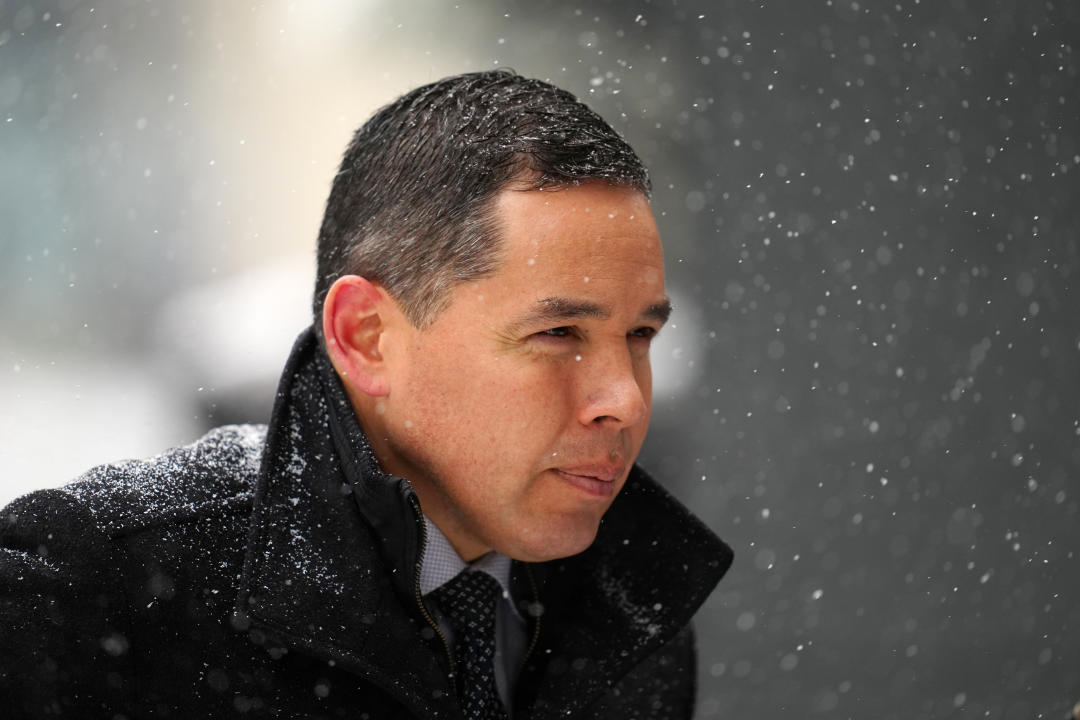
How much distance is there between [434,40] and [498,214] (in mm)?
4405

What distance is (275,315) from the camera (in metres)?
5.52

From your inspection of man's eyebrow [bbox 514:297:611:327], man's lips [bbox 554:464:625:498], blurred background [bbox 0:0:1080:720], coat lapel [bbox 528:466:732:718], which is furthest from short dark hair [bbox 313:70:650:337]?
blurred background [bbox 0:0:1080:720]

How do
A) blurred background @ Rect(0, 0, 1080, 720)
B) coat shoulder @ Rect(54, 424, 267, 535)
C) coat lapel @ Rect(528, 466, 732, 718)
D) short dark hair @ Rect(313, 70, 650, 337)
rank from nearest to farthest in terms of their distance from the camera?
coat shoulder @ Rect(54, 424, 267, 535) < short dark hair @ Rect(313, 70, 650, 337) < coat lapel @ Rect(528, 466, 732, 718) < blurred background @ Rect(0, 0, 1080, 720)

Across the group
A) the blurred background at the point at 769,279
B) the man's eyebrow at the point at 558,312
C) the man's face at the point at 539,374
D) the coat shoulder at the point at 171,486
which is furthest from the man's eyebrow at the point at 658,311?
the blurred background at the point at 769,279

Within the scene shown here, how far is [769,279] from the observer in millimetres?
6406

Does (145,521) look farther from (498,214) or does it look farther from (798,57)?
(798,57)

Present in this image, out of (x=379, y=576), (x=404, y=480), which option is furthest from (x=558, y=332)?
(x=379, y=576)

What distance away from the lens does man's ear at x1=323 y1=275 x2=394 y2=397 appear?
6.97 ft

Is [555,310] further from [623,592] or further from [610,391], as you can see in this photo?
[623,592]

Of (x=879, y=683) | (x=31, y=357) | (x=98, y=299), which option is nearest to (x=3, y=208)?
(x=31, y=357)

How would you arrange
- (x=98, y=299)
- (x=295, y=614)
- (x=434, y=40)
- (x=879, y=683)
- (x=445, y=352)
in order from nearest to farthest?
1. (x=295, y=614)
2. (x=445, y=352)
3. (x=879, y=683)
4. (x=434, y=40)
5. (x=98, y=299)

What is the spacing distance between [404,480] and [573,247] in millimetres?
501

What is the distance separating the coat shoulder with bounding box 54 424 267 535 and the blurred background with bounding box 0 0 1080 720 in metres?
2.68

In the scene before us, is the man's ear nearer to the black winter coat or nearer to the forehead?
the black winter coat
